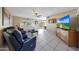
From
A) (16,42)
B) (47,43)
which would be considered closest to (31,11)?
(16,42)

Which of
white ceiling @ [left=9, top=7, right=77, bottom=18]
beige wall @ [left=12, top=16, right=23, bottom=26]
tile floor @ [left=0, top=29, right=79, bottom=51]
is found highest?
white ceiling @ [left=9, top=7, right=77, bottom=18]

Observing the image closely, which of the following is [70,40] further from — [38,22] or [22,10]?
[22,10]

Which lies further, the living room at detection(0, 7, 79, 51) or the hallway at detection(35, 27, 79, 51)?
the hallway at detection(35, 27, 79, 51)

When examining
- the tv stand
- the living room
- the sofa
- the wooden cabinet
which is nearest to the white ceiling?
the living room

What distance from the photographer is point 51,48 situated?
335 cm

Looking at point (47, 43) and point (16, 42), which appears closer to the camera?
point (16, 42)

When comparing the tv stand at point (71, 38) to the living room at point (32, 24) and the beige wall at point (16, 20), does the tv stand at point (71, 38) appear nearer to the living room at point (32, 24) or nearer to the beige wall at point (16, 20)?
the living room at point (32, 24)

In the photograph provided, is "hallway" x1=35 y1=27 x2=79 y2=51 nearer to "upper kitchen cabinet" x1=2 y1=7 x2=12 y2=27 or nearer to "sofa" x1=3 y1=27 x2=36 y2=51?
"sofa" x1=3 y1=27 x2=36 y2=51

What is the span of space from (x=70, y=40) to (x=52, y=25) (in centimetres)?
108

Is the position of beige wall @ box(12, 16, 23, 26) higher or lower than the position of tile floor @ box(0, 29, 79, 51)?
higher

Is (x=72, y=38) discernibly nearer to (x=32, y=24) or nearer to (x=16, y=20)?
(x=32, y=24)

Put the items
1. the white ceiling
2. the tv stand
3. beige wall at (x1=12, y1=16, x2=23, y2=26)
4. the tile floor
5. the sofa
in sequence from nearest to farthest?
the sofa → the white ceiling → beige wall at (x1=12, y1=16, x2=23, y2=26) → the tile floor → the tv stand

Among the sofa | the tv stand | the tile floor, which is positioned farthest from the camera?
the tv stand
